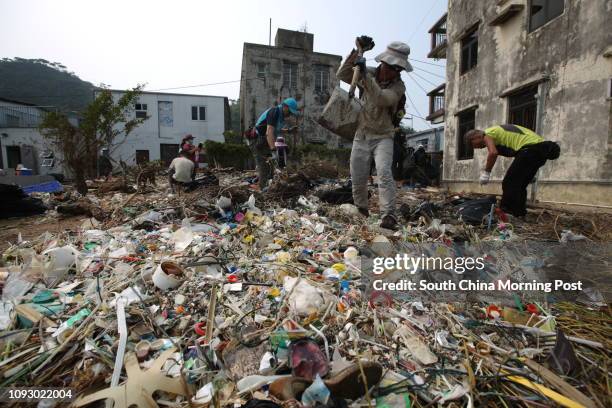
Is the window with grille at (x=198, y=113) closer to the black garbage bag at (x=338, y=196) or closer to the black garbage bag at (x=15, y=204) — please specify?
the black garbage bag at (x=15, y=204)

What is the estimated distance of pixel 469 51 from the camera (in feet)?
31.1

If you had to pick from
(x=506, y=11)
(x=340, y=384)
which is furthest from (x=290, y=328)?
(x=506, y=11)

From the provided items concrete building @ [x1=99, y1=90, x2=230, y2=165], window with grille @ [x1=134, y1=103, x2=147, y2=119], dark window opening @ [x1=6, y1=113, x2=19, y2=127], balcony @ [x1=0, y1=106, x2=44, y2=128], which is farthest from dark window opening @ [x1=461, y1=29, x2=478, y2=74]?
dark window opening @ [x1=6, y1=113, x2=19, y2=127]

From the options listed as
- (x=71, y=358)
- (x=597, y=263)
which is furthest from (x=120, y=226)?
(x=597, y=263)

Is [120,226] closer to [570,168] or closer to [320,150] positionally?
[570,168]

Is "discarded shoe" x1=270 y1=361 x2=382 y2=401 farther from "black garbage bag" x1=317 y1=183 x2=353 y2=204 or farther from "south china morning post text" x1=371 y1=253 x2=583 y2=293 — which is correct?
"black garbage bag" x1=317 y1=183 x2=353 y2=204

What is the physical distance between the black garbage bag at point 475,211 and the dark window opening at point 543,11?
18.2 feet

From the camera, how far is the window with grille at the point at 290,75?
800 inches

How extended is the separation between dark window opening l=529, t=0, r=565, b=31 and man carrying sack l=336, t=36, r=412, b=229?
18.7ft

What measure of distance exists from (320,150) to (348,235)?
15625mm

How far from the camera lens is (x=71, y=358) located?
124 cm

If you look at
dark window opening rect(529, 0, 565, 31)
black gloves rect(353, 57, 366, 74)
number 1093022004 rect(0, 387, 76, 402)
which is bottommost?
number 1093022004 rect(0, 387, 76, 402)

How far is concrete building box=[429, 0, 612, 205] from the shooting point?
5191 millimetres

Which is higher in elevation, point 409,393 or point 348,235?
point 348,235
